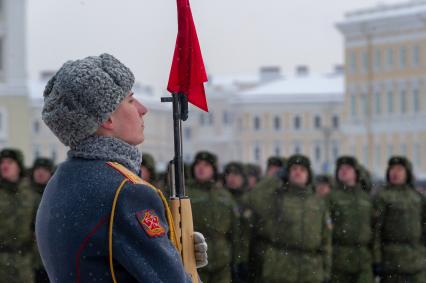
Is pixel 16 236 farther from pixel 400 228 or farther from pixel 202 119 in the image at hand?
pixel 202 119

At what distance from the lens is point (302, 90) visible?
9969 cm

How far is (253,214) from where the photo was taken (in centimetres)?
1034

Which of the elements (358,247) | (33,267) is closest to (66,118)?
(33,267)

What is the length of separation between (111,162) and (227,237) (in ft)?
23.5

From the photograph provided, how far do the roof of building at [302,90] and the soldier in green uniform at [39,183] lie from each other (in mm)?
87364

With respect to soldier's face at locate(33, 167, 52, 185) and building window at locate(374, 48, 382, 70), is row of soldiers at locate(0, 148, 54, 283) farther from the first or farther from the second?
building window at locate(374, 48, 382, 70)

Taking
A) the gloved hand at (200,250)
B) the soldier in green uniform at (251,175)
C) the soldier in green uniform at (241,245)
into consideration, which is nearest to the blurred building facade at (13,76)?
the soldier in green uniform at (251,175)

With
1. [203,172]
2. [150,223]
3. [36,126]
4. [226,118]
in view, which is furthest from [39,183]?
[226,118]

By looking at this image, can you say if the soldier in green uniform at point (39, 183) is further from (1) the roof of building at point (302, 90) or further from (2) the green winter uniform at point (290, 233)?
(1) the roof of building at point (302, 90)

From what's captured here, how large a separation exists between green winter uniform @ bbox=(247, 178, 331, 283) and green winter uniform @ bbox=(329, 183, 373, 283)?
1.22 ft

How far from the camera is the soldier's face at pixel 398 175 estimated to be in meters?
10.5

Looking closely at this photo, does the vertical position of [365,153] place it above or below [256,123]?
below

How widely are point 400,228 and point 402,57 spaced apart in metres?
66.8

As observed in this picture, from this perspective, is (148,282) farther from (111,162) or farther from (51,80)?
(51,80)
